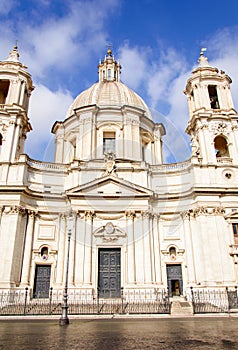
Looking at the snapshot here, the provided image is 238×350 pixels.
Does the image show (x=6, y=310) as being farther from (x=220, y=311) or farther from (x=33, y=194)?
(x=220, y=311)

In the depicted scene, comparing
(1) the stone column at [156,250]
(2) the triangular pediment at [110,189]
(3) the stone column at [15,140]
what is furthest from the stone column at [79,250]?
(3) the stone column at [15,140]

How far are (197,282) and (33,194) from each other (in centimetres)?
1519

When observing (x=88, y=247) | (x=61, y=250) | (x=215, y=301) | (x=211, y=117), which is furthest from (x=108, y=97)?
(x=215, y=301)

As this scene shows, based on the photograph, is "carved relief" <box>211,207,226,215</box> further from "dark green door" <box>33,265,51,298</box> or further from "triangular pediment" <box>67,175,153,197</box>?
"dark green door" <box>33,265,51,298</box>

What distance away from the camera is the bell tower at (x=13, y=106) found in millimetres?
26500

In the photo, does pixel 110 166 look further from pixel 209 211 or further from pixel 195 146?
pixel 209 211

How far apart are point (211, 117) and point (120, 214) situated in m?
13.0

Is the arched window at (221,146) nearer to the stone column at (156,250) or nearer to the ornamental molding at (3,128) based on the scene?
the stone column at (156,250)

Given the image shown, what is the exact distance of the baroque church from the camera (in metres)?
23.2

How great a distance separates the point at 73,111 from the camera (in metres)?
35.6

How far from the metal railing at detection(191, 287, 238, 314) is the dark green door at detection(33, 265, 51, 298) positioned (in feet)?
37.8

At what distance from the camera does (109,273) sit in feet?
79.8

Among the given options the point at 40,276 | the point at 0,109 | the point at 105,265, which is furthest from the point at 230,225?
the point at 0,109

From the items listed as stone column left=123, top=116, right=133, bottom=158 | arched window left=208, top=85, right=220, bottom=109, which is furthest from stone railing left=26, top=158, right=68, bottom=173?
arched window left=208, top=85, right=220, bottom=109
